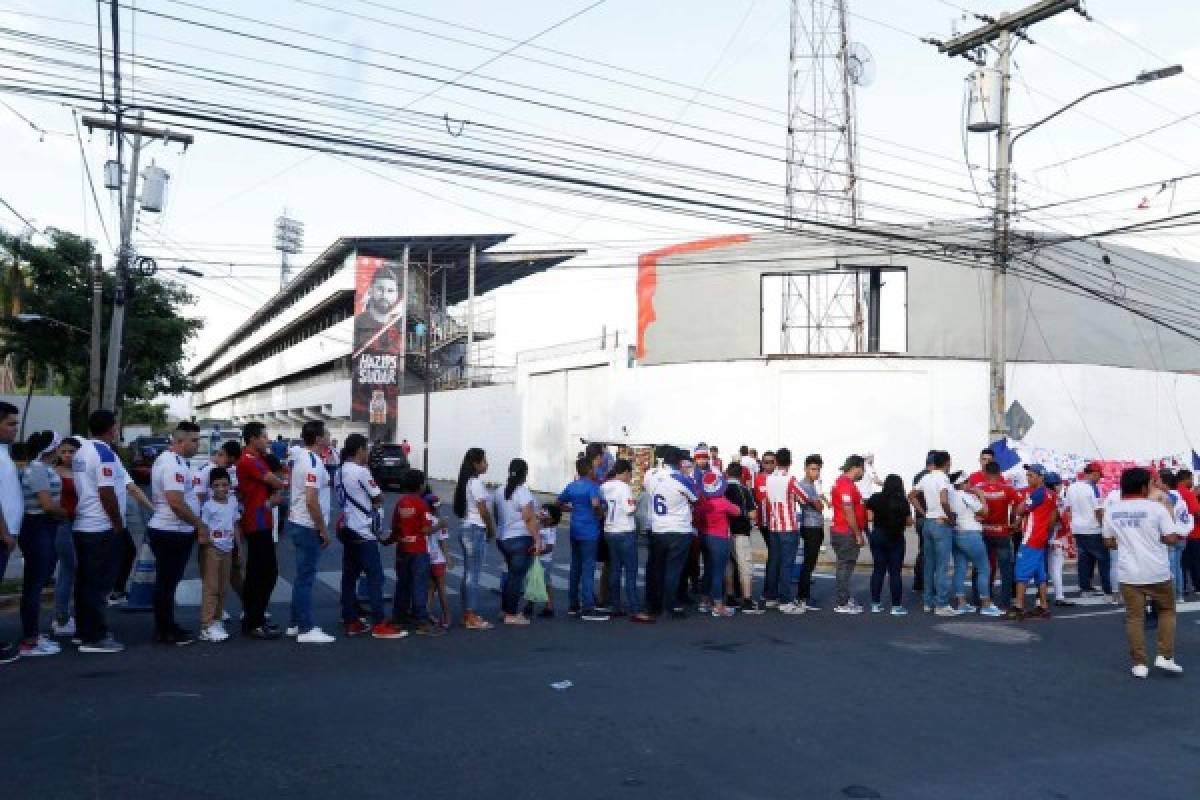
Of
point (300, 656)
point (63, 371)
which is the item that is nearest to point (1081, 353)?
point (300, 656)

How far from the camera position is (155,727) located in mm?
6152

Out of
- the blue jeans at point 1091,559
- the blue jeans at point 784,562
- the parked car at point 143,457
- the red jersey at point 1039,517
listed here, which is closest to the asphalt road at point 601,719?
the blue jeans at point 784,562

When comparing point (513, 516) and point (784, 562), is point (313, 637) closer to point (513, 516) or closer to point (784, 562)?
point (513, 516)

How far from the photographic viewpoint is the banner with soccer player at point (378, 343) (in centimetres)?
5097

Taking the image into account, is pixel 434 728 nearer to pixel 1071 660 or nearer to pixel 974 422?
pixel 1071 660

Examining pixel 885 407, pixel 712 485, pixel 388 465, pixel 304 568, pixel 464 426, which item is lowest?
pixel 304 568

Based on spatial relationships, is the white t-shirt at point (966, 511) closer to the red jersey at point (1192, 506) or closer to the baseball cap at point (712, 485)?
the baseball cap at point (712, 485)

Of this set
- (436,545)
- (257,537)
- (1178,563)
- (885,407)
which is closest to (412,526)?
(436,545)

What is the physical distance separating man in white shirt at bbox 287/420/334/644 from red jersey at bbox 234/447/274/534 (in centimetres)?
26

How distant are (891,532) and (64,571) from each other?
8644 mm

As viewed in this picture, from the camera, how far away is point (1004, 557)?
1173 cm

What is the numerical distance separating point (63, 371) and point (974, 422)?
36.1 m

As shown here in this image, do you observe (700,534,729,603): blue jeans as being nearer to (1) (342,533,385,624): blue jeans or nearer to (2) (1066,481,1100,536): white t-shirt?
(1) (342,533,385,624): blue jeans

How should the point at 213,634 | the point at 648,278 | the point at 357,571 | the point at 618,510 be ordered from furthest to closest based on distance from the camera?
the point at 648,278 → the point at 618,510 → the point at 357,571 → the point at 213,634
